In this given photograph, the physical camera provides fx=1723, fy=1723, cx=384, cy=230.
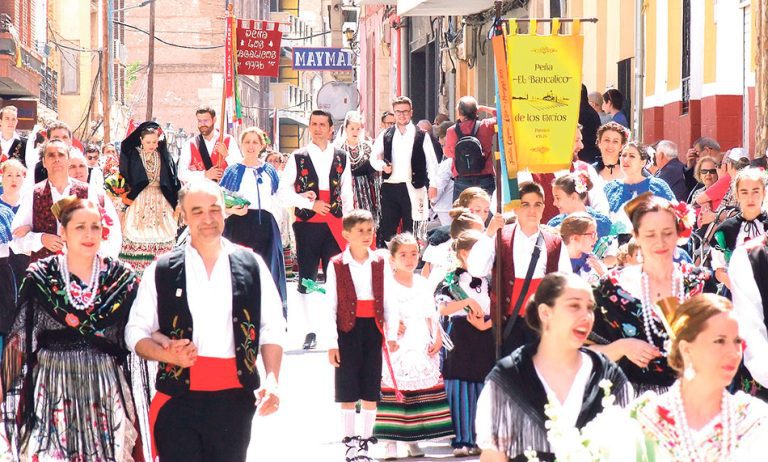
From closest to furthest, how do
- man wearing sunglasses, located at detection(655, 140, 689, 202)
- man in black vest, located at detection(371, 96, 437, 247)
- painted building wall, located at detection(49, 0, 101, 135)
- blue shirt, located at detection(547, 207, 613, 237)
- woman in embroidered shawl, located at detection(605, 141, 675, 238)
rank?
blue shirt, located at detection(547, 207, 613, 237), woman in embroidered shawl, located at detection(605, 141, 675, 238), man wearing sunglasses, located at detection(655, 140, 689, 202), man in black vest, located at detection(371, 96, 437, 247), painted building wall, located at detection(49, 0, 101, 135)

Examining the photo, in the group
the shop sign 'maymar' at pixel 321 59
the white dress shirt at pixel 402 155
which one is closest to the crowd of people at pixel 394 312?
the white dress shirt at pixel 402 155

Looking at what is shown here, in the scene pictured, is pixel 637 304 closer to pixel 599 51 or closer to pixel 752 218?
pixel 752 218

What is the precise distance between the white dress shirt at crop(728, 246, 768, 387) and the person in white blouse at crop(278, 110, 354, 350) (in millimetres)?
7711

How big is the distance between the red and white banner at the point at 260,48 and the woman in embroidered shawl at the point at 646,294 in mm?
17988

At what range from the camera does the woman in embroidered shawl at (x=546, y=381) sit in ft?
19.6

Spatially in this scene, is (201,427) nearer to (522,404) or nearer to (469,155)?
(522,404)

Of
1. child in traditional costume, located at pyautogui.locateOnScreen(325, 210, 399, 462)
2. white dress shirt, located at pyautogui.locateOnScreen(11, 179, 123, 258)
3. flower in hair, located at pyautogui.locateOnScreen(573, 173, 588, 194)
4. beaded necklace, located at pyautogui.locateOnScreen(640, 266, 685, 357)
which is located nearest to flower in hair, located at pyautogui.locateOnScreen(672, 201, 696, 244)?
beaded necklace, located at pyautogui.locateOnScreen(640, 266, 685, 357)

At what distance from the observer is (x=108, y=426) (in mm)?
7703

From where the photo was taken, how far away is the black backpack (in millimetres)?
17031

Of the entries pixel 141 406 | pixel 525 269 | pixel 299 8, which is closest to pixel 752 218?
pixel 525 269

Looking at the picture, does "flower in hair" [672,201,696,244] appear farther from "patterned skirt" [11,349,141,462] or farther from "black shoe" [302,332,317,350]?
"black shoe" [302,332,317,350]

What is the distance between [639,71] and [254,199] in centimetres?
710

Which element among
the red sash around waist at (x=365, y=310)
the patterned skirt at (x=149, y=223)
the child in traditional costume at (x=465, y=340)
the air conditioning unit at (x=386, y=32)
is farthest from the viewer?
the air conditioning unit at (x=386, y=32)

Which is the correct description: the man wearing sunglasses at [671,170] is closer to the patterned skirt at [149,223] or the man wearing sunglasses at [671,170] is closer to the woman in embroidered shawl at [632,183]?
the woman in embroidered shawl at [632,183]
